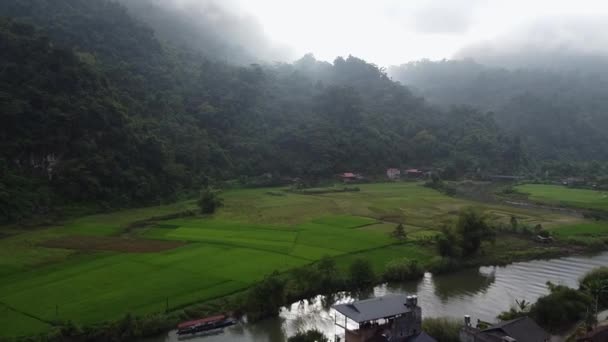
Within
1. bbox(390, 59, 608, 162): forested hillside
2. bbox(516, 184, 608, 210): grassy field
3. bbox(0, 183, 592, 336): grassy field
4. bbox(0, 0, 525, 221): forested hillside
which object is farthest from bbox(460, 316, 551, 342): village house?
bbox(390, 59, 608, 162): forested hillside

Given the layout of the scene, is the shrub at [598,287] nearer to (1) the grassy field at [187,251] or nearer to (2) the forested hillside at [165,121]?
(1) the grassy field at [187,251]

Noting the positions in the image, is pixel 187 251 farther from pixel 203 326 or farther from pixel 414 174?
pixel 414 174

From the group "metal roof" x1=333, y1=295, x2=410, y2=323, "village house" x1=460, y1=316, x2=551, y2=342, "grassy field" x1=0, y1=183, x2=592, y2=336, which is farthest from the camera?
"grassy field" x1=0, y1=183, x2=592, y2=336

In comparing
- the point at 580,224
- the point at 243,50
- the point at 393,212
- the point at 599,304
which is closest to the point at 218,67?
the point at 243,50

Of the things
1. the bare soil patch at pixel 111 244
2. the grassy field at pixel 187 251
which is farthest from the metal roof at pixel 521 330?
the bare soil patch at pixel 111 244

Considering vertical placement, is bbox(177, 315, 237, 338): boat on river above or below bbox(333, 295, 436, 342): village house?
below

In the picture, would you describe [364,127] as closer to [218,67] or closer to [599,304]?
[218,67]

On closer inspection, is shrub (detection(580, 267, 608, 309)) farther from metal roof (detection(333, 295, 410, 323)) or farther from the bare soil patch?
the bare soil patch

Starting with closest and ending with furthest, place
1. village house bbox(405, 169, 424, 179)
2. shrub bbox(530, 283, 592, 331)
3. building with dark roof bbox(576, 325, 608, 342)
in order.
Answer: building with dark roof bbox(576, 325, 608, 342) → shrub bbox(530, 283, 592, 331) → village house bbox(405, 169, 424, 179)
